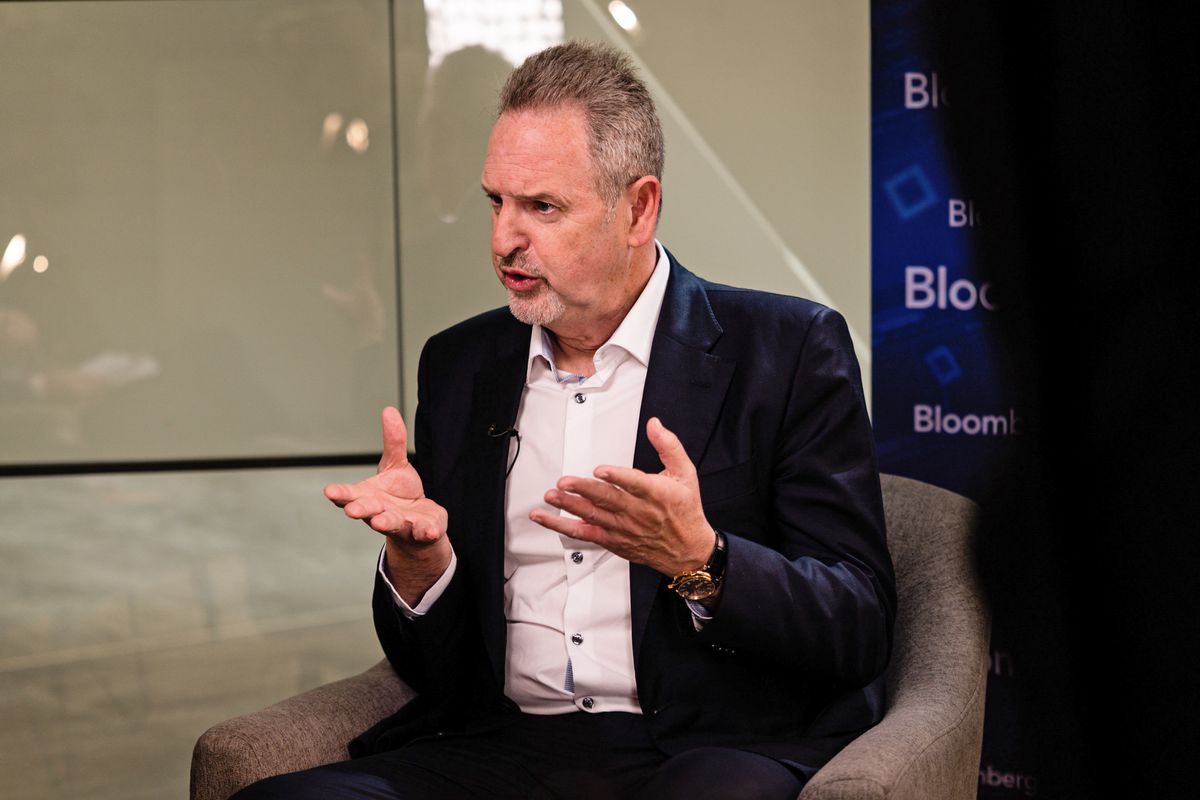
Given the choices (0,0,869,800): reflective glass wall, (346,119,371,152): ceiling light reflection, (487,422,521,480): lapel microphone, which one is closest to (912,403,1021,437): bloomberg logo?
(0,0,869,800): reflective glass wall

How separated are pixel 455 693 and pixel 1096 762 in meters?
1.79

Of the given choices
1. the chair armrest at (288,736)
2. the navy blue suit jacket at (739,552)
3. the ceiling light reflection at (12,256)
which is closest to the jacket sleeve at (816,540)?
the navy blue suit jacket at (739,552)

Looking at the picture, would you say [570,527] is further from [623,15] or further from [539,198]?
[623,15]

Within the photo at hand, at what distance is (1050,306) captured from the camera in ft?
1.21

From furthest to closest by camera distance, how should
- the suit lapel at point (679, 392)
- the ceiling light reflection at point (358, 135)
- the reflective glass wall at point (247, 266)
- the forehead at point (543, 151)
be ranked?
the ceiling light reflection at point (358, 135), the reflective glass wall at point (247, 266), the forehead at point (543, 151), the suit lapel at point (679, 392)

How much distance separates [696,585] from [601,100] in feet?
2.80

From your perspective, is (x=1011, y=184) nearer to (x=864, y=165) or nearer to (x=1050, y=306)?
(x=1050, y=306)

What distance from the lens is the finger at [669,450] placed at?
5.00 ft

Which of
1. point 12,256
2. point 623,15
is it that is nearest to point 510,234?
point 623,15

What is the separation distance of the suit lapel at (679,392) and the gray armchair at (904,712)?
41 cm

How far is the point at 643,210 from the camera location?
2148 mm

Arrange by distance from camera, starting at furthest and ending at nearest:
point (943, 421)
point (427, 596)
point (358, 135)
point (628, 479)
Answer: point (358, 135) < point (943, 421) < point (427, 596) < point (628, 479)

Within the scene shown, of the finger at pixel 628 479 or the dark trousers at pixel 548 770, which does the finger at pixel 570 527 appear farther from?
the dark trousers at pixel 548 770

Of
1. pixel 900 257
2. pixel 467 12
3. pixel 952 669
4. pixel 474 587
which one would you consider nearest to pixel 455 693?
pixel 474 587
